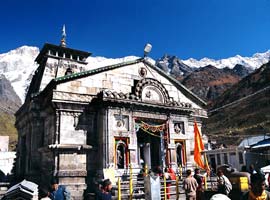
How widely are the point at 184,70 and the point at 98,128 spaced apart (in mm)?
144666

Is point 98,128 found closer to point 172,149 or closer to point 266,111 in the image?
point 172,149

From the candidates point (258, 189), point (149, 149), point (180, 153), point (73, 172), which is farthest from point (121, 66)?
point (258, 189)

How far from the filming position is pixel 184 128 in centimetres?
2216

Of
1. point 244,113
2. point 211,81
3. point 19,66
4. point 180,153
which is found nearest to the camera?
point 180,153

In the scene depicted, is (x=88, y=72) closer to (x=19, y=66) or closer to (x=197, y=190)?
(x=197, y=190)

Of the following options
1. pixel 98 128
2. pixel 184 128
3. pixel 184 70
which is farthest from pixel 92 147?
pixel 184 70

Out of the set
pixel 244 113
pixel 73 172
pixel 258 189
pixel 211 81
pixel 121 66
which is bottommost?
pixel 73 172

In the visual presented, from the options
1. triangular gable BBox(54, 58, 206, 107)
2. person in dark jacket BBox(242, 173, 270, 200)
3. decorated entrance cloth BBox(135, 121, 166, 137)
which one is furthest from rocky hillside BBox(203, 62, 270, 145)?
person in dark jacket BBox(242, 173, 270, 200)

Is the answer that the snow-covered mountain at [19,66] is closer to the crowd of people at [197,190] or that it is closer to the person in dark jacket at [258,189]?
the crowd of people at [197,190]

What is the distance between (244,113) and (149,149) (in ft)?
170

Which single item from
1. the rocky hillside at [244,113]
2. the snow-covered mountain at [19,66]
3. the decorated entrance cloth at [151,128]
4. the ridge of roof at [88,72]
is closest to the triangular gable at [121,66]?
the ridge of roof at [88,72]

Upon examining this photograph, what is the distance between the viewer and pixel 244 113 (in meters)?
67.2

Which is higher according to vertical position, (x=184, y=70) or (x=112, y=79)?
(x=184, y=70)

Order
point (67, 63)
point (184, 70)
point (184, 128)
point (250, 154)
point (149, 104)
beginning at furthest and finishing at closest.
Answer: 1. point (184, 70)
2. point (250, 154)
3. point (67, 63)
4. point (184, 128)
5. point (149, 104)
